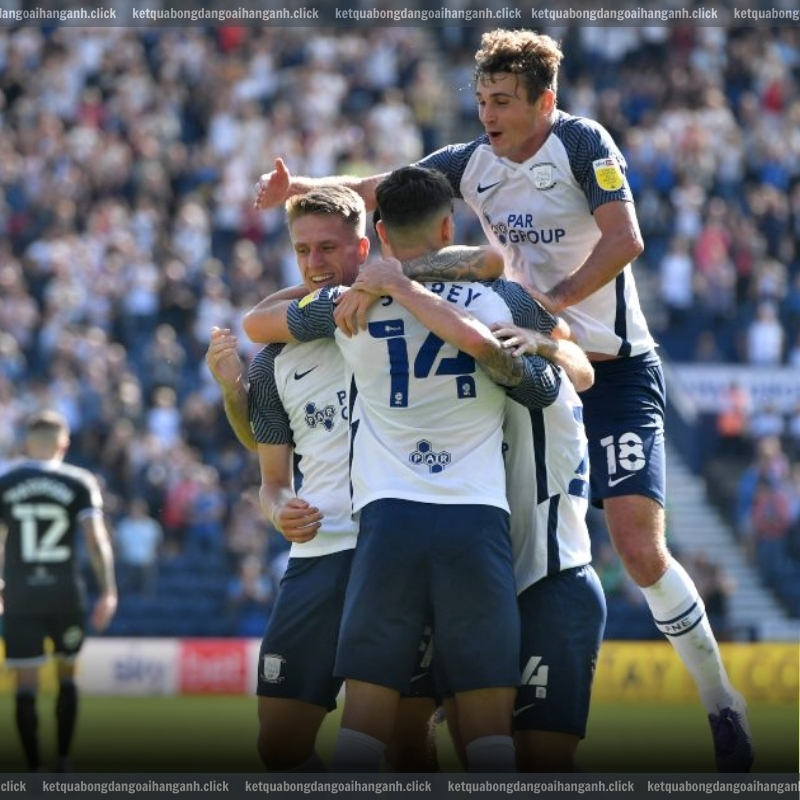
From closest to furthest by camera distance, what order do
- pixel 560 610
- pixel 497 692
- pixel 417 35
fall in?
pixel 497 692
pixel 560 610
pixel 417 35

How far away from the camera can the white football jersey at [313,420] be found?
7180 mm

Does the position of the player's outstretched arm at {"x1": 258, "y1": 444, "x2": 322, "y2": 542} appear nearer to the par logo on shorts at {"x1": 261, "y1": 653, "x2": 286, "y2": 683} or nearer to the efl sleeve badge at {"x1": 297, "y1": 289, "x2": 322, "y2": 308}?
the par logo on shorts at {"x1": 261, "y1": 653, "x2": 286, "y2": 683}

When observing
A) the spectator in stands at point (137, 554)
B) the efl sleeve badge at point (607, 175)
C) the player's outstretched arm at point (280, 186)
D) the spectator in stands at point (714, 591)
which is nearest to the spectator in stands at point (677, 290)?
the spectator in stands at point (714, 591)

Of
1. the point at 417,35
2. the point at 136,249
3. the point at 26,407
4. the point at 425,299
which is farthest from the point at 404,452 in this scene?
the point at 417,35

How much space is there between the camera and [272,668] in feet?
24.0

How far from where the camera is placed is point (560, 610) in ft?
21.9

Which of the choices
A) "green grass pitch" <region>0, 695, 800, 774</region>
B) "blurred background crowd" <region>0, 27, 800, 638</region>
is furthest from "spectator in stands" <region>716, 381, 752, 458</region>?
"green grass pitch" <region>0, 695, 800, 774</region>

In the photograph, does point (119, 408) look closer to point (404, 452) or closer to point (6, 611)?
point (6, 611)

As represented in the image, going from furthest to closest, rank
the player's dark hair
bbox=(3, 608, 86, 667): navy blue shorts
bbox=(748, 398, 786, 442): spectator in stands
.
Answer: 1. bbox=(748, 398, 786, 442): spectator in stands
2. bbox=(3, 608, 86, 667): navy blue shorts
3. the player's dark hair

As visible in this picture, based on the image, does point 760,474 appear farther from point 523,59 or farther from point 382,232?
point 382,232

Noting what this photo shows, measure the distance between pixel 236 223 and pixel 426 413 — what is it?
1783 centimetres

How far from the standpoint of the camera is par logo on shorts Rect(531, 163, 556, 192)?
25.9 feet

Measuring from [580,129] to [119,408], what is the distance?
1395 cm

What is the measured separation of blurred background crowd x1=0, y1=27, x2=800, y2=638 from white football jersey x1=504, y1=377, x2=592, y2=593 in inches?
523
